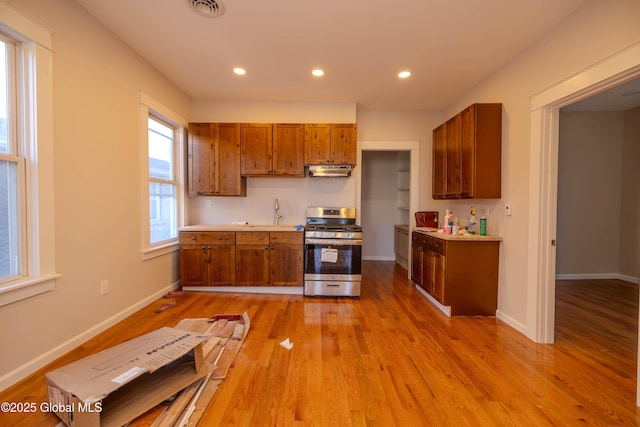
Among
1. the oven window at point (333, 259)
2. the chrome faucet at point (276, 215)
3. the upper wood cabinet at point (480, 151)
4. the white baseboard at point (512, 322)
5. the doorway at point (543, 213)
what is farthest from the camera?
the chrome faucet at point (276, 215)

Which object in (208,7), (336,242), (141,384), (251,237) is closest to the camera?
(141,384)

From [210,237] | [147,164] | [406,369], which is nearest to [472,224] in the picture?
[406,369]

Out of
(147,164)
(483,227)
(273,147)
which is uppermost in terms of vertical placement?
(273,147)

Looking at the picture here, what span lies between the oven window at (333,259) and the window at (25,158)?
234 cm

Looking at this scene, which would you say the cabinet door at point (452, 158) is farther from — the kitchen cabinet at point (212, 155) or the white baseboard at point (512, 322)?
the kitchen cabinet at point (212, 155)

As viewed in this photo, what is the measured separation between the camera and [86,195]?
213 centimetres

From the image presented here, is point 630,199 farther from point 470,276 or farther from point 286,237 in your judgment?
point 286,237

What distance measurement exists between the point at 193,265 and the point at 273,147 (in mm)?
1937

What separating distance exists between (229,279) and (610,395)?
3.52 m

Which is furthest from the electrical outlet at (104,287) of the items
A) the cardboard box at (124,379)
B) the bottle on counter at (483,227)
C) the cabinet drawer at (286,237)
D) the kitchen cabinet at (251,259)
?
the bottle on counter at (483,227)

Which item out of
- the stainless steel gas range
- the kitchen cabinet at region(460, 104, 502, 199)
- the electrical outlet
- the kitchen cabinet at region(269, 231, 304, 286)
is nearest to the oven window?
the stainless steel gas range

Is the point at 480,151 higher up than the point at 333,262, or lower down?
higher up

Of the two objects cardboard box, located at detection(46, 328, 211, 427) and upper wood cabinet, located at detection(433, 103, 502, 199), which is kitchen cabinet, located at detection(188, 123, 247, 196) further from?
upper wood cabinet, located at detection(433, 103, 502, 199)

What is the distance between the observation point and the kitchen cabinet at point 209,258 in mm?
3377
